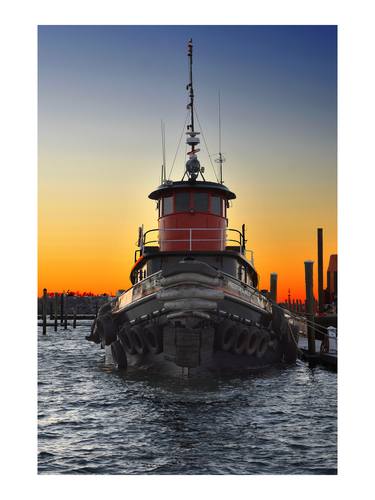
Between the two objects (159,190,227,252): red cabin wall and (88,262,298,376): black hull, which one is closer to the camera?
(88,262,298,376): black hull

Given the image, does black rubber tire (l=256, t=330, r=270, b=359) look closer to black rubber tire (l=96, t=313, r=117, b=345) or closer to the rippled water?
the rippled water

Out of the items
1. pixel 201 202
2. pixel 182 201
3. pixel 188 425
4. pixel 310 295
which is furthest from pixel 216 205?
pixel 188 425

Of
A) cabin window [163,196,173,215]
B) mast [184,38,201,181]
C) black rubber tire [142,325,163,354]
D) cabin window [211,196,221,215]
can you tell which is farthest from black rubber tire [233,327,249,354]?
mast [184,38,201,181]

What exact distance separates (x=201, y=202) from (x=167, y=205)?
1.20m

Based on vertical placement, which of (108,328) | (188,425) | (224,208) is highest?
(224,208)

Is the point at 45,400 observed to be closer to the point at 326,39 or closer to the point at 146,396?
the point at 146,396

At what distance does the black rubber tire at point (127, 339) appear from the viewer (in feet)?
46.7

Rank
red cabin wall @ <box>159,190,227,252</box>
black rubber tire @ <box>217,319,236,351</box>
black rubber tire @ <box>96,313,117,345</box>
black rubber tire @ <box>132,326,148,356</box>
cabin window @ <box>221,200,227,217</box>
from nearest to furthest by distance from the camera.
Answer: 1. black rubber tire @ <box>217,319,236,351</box>
2. black rubber tire @ <box>132,326,148,356</box>
3. black rubber tire @ <box>96,313,117,345</box>
4. red cabin wall @ <box>159,190,227,252</box>
5. cabin window @ <box>221,200,227,217</box>

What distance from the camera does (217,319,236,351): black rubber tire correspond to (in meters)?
13.2

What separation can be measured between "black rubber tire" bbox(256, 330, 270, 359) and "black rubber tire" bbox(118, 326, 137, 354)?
3420mm

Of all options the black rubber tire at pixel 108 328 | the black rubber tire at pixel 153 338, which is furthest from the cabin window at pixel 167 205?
the black rubber tire at pixel 153 338

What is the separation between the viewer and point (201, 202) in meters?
17.3

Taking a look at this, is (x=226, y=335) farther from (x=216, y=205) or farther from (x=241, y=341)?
(x=216, y=205)
